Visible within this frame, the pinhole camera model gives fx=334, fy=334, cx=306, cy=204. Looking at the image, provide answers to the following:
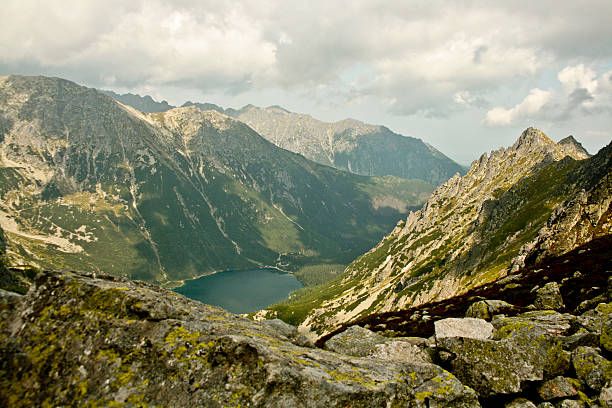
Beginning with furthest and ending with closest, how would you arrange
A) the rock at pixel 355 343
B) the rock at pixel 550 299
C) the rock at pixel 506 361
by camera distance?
the rock at pixel 550 299 → the rock at pixel 355 343 → the rock at pixel 506 361

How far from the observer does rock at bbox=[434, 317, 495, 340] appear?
1928cm

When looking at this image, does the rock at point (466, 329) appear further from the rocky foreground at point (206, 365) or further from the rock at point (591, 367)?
the rock at point (591, 367)

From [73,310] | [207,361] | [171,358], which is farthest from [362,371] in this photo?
[73,310]

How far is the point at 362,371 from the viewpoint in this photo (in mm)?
11547

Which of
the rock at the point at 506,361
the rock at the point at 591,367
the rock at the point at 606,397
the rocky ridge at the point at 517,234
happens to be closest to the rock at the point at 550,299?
the rock at the point at 506,361

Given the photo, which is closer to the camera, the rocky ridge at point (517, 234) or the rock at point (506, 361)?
the rock at point (506, 361)

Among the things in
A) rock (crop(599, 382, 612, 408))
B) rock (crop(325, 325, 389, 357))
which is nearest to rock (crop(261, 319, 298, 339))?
rock (crop(325, 325, 389, 357))

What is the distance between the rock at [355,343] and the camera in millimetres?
17041

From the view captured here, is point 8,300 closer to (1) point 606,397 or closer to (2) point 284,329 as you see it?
(2) point 284,329

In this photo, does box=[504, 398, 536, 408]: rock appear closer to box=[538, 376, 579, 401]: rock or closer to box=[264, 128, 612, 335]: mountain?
box=[538, 376, 579, 401]: rock

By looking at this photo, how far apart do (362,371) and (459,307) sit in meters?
34.1

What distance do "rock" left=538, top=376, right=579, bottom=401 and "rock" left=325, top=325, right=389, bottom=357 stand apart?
7.07m

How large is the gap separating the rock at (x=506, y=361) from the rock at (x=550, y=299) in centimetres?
1567

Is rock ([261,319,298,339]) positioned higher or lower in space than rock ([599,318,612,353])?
lower
